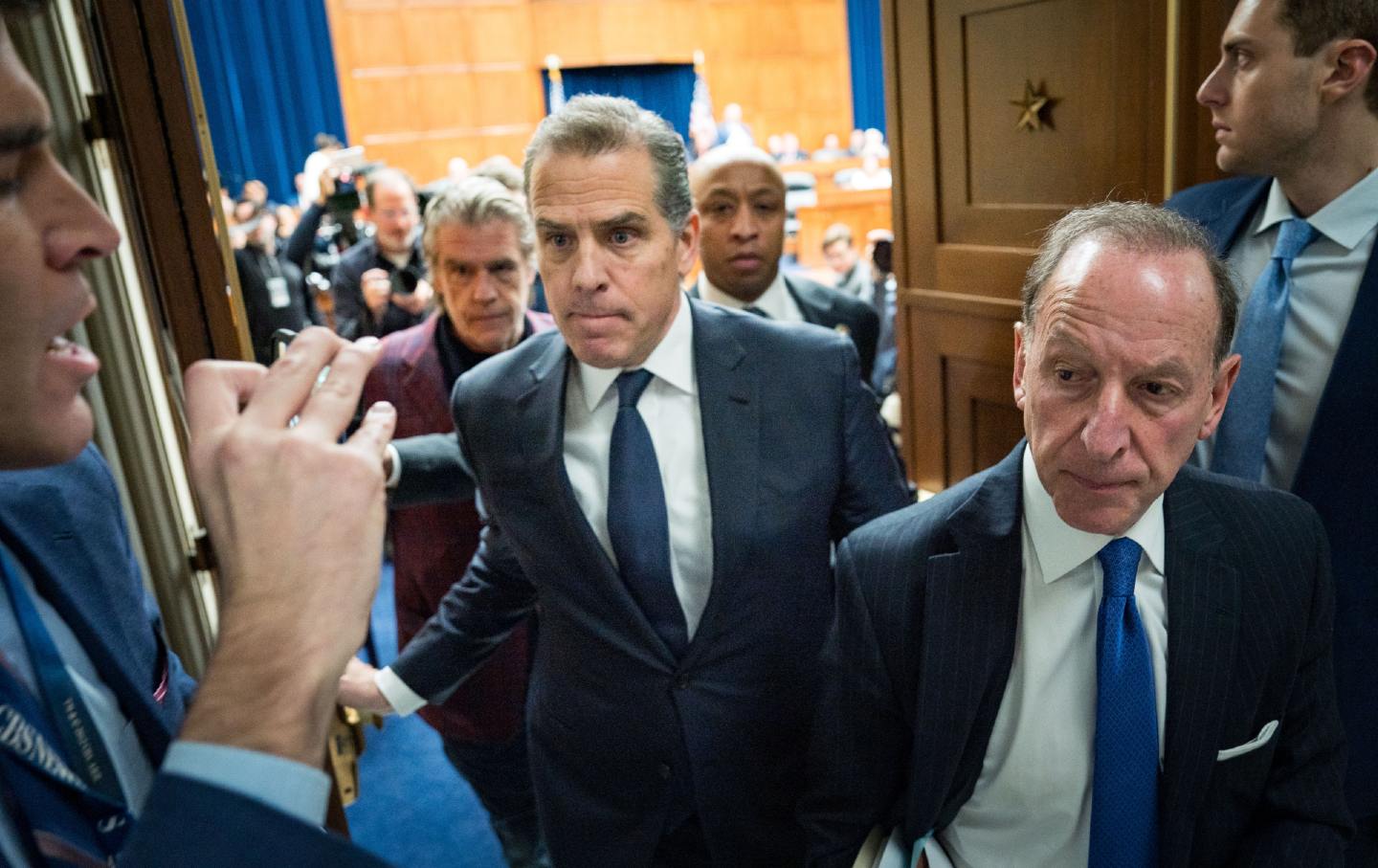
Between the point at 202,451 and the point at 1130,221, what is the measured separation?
1.05m

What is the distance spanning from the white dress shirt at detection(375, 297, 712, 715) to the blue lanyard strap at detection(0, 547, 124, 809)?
2.29 ft

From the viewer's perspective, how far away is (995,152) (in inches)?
101

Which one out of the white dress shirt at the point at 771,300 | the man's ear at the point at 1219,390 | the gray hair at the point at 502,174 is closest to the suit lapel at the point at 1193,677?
the man's ear at the point at 1219,390

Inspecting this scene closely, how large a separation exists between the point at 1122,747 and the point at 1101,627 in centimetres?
14

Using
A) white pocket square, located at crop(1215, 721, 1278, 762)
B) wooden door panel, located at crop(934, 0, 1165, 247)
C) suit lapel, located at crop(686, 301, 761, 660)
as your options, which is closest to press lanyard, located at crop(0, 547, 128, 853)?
suit lapel, located at crop(686, 301, 761, 660)

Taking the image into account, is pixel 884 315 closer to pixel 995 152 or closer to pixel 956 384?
pixel 956 384

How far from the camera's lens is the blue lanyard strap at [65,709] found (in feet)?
2.91

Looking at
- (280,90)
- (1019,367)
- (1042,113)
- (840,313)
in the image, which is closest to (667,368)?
(1019,367)

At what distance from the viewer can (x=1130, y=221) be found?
3.96 ft

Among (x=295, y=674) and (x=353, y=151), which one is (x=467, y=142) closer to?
(x=353, y=151)

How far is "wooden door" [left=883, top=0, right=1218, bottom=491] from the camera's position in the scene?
2154 mm

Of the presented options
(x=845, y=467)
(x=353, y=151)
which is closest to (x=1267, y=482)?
(x=845, y=467)

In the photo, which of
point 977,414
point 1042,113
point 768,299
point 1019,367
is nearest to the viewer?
point 1019,367

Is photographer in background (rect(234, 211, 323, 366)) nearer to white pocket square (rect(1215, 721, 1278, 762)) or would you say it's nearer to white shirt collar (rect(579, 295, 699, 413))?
white shirt collar (rect(579, 295, 699, 413))
